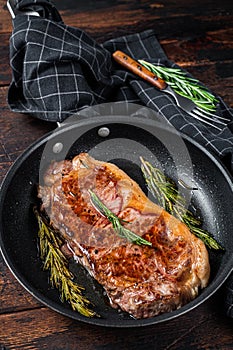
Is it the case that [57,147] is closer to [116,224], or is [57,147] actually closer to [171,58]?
[116,224]

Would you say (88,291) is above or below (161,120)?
below

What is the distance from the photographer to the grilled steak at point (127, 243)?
195cm

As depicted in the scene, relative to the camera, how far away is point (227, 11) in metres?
3.11

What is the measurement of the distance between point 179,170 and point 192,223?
28 centimetres

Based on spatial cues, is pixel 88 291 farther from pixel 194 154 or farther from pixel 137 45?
pixel 137 45

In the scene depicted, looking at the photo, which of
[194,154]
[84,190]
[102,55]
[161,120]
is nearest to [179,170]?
[194,154]

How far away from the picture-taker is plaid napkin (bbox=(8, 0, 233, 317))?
8.10 feet

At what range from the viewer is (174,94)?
2.56m

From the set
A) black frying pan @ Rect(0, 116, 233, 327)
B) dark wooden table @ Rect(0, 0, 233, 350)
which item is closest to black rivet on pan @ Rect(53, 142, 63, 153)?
black frying pan @ Rect(0, 116, 233, 327)

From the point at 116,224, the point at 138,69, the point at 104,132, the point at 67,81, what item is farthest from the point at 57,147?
the point at 138,69

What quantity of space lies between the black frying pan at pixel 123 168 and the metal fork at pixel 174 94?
0.76 feet

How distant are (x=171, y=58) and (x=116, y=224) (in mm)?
1143

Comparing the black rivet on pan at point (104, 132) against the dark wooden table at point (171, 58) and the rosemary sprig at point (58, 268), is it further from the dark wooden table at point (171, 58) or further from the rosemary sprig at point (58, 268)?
the rosemary sprig at point (58, 268)

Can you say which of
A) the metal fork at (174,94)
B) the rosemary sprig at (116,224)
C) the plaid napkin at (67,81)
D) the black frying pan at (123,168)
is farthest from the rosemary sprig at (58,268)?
the metal fork at (174,94)
